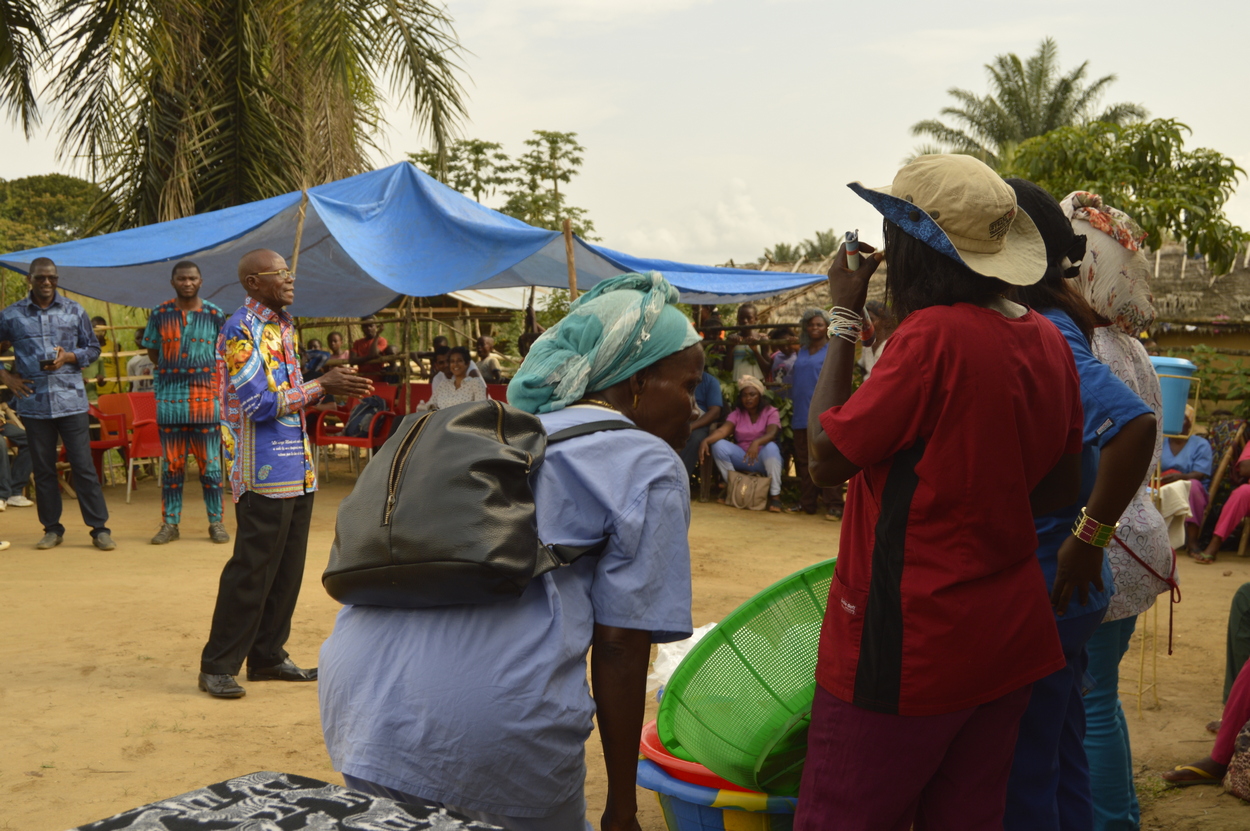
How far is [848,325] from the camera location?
1.79m

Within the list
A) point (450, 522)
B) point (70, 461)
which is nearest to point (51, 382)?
point (70, 461)

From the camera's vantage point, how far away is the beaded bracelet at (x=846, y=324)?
1.78m

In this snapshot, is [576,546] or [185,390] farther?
[185,390]

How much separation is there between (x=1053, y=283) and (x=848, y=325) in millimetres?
670

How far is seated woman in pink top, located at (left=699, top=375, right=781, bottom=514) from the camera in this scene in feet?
31.7

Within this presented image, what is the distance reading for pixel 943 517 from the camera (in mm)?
1589

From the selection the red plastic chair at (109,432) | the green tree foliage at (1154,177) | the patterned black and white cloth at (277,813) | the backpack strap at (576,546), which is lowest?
the red plastic chair at (109,432)

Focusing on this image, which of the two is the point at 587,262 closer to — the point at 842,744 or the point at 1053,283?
the point at 1053,283

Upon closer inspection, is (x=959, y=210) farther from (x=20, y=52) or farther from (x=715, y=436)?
(x=20, y=52)

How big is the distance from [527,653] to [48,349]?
6.83m

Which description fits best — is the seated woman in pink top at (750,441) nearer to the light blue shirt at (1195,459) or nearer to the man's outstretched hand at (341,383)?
the light blue shirt at (1195,459)

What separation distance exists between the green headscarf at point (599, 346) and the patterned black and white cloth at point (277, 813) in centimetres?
79

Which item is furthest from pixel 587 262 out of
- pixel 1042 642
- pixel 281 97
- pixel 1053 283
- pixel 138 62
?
pixel 1042 642

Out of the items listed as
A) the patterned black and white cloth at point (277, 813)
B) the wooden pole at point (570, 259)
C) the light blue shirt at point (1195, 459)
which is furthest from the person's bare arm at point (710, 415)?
the patterned black and white cloth at point (277, 813)
